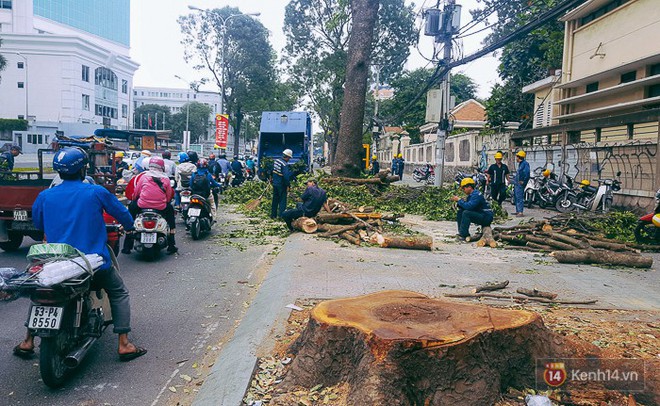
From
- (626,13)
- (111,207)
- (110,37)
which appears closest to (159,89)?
(110,37)

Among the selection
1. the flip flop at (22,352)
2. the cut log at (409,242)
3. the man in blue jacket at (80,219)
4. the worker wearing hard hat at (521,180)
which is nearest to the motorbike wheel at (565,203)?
the worker wearing hard hat at (521,180)

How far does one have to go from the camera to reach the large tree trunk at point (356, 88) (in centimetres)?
1847

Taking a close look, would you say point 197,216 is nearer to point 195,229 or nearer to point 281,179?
point 195,229

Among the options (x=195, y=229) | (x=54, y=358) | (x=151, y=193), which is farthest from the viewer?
(x=195, y=229)

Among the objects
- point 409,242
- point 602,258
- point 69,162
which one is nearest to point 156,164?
point 409,242

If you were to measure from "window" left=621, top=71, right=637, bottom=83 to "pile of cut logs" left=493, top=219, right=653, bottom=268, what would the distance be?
434 inches

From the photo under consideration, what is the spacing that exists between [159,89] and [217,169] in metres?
113

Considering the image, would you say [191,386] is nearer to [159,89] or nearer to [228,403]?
[228,403]

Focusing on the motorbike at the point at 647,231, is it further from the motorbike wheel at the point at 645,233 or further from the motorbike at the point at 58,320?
the motorbike at the point at 58,320

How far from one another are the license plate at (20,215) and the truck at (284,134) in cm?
1724

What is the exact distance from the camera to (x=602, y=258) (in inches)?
328

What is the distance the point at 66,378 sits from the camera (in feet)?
13.9

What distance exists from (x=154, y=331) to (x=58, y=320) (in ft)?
5.46

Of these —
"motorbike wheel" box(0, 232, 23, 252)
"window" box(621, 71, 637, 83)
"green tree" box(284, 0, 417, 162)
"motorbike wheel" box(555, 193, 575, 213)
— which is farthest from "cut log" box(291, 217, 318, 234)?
"green tree" box(284, 0, 417, 162)
